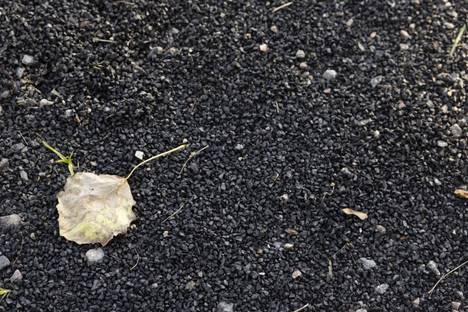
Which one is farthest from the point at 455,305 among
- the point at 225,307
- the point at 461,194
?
the point at 225,307

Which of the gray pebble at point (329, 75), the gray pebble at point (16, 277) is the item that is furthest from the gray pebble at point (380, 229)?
the gray pebble at point (16, 277)

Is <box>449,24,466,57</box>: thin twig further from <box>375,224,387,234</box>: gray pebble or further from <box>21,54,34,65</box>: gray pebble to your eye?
<box>21,54,34,65</box>: gray pebble

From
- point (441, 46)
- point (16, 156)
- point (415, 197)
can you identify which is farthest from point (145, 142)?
point (441, 46)

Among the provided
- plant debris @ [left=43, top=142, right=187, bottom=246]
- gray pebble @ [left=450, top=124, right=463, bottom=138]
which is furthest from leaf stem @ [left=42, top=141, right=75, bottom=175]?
gray pebble @ [left=450, top=124, right=463, bottom=138]

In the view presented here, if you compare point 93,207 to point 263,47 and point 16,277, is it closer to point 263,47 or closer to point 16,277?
point 16,277

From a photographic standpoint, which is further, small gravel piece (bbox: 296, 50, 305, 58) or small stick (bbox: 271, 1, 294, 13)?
small stick (bbox: 271, 1, 294, 13)

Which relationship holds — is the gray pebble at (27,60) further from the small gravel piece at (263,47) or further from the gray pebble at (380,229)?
the gray pebble at (380,229)
